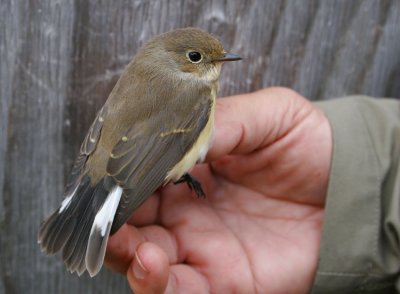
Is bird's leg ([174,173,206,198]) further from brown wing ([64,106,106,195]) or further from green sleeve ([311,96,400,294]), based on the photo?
green sleeve ([311,96,400,294])

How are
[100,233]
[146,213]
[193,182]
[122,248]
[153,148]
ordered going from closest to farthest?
[100,233], [122,248], [153,148], [146,213], [193,182]

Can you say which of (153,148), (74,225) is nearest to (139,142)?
(153,148)

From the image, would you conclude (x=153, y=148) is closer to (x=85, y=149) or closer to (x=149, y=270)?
(x=85, y=149)

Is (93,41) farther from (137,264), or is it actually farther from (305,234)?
(305,234)

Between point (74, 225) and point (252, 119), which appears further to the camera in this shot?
point (252, 119)

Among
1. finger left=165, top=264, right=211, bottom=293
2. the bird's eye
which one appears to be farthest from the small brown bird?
finger left=165, top=264, right=211, bottom=293

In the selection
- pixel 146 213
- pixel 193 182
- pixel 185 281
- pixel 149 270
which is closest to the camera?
pixel 149 270

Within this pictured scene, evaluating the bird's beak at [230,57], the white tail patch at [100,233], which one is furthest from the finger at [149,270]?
the bird's beak at [230,57]

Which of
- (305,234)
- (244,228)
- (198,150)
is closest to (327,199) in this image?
(305,234)
